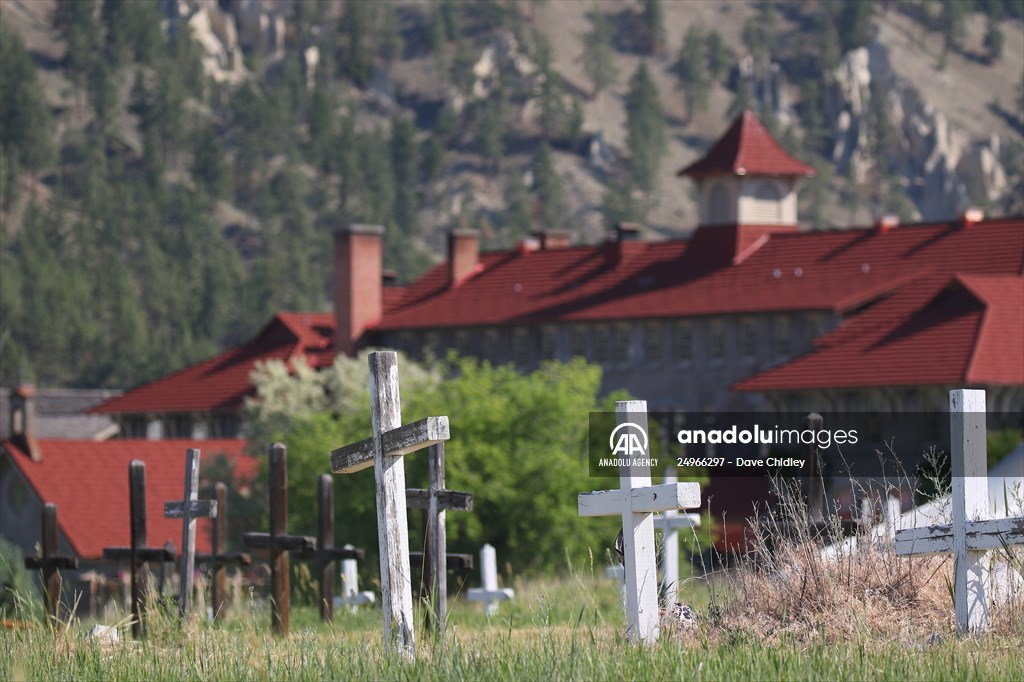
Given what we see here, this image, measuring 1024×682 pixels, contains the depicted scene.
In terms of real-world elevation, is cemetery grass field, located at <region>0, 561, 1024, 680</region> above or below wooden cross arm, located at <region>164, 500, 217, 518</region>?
below

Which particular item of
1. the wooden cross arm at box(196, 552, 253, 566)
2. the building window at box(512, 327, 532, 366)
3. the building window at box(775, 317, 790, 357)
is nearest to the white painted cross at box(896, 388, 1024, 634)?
the wooden cross arm at box(196, 552, 253, 566)

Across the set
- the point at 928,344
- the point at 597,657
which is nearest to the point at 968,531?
the point at 597,657

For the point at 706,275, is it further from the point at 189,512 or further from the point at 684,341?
the point at 189,512

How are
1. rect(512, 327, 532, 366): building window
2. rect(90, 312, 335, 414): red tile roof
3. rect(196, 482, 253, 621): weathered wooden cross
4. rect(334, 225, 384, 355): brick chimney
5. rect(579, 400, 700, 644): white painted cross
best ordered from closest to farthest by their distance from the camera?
1. rect(579, 400, 700, 644): white painted cross
2. rect(196, 482, 253, 621): weathered wooden cross
3. rect(512, 327, 532, 366): building window
4. rect(334, 225, 384, 355): brick chimney
5. rect(90, 312, 335, 414): red tile roof

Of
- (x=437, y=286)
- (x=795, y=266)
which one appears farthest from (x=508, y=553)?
(x=437, y=286)

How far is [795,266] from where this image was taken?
7312cm

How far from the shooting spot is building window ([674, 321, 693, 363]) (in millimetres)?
72375

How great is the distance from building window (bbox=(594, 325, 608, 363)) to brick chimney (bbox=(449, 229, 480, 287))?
9.23 m

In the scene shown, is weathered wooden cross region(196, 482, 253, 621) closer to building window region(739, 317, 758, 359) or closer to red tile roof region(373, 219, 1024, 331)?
red tile roof region(373, 219, 1024, 331)

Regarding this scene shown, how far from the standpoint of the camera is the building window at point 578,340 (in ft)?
249

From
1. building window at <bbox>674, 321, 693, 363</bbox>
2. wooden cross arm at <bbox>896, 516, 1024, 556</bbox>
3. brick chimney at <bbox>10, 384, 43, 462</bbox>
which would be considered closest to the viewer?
wooden cross arm at <bbox>896, 516, 1024, 556</bbox>

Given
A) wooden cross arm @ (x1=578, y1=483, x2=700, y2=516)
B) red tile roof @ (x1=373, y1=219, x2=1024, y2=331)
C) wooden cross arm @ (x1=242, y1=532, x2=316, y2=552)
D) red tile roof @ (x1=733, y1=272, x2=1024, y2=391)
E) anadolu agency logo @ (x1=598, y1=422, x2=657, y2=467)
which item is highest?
red tile roof @ (x1=373, y1=219, x2=1024, y2=331)

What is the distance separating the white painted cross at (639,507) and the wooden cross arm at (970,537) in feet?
4.43

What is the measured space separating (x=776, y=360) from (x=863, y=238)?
259 inches
